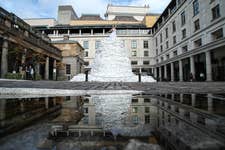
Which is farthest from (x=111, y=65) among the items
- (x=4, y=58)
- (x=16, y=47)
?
(x=4, y=58)

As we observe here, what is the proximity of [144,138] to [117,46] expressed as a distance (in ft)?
76.0

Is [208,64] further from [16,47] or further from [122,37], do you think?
[122,37]

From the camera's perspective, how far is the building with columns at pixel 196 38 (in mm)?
22094

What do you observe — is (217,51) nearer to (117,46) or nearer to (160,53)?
(117,46)

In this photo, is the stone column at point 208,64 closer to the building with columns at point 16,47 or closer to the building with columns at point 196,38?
the building with columns at point 196,38

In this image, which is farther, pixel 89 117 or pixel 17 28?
pixel 17 28

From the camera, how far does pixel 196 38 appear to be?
26891 millimetres

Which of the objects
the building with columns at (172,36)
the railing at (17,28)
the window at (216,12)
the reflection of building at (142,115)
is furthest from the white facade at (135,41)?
the reflection of building at (142,115)

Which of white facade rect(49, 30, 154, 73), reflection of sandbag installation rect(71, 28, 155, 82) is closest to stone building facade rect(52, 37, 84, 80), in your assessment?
white facade rect(49, 30, 154, 73)

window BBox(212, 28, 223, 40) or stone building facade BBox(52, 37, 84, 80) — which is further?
stone building facade BBox(52, 37, 84, 80)

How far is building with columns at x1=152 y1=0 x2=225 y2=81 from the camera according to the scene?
72.5 ft

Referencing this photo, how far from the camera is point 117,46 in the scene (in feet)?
79.7

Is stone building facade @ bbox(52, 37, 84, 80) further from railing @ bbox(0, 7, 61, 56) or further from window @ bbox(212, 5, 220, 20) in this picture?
window @ bbox(212, 5, 220, 20)

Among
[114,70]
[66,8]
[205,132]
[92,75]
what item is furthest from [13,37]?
[66,8]
